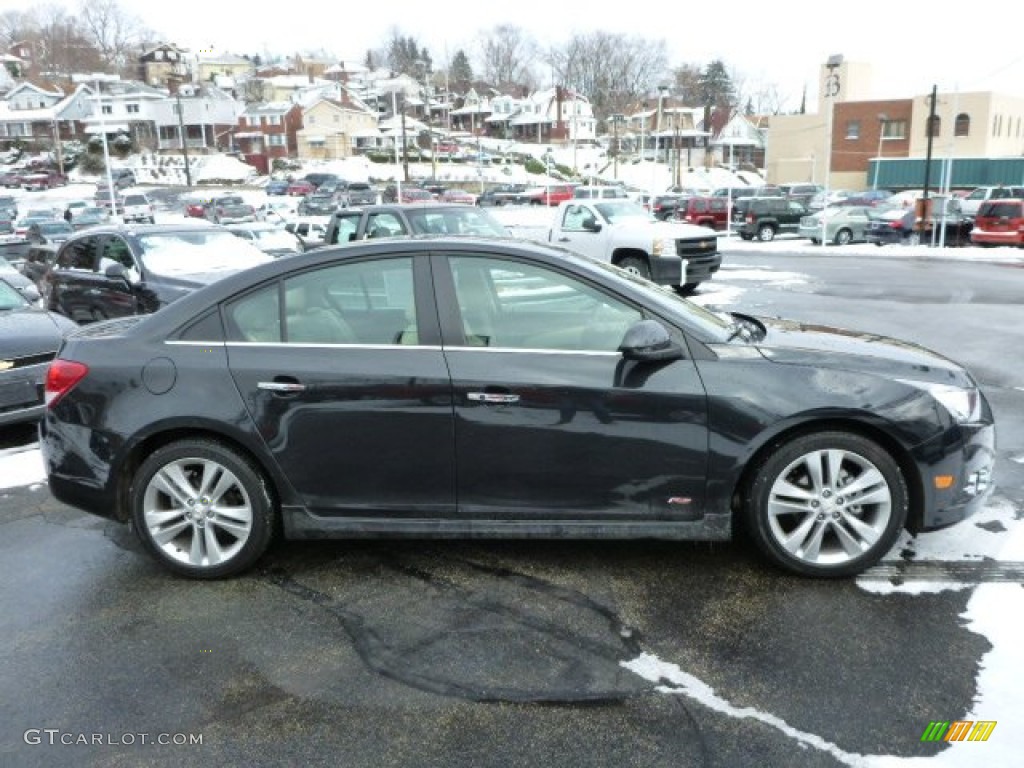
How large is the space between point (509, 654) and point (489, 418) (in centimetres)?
105

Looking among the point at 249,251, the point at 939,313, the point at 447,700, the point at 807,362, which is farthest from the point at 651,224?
the point at 447,700

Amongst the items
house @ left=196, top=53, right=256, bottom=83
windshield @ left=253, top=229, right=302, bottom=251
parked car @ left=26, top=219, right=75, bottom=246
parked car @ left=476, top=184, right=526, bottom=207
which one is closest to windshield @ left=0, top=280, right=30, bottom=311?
windshield @ left=253, top=229, right=302, bottom=251

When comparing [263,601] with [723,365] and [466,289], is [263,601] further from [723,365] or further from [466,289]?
[723,365]

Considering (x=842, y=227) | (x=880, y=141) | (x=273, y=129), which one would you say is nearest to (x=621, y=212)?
(x=842, y=227)

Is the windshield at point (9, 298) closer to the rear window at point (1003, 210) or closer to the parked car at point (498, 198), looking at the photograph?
the rear window at point (1003, 210)

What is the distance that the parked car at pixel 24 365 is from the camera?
6.74 meters

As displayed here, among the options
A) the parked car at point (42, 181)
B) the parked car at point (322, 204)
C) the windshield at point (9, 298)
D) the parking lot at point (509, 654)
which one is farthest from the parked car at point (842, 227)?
the parked car at point (42, 181)

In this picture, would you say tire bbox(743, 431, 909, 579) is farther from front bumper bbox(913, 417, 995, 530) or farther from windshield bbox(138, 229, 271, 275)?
windshield bbox(138, 229, 271, 275)

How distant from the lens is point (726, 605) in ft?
12.4

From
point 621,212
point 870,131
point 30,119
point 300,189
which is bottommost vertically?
point 621,212

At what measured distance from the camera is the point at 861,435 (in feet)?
12.7

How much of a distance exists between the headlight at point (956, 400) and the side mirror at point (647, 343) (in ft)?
3.68

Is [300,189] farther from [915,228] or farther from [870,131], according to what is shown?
[915,228]

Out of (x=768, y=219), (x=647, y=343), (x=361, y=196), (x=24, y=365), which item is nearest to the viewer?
(x=647, y=343)
